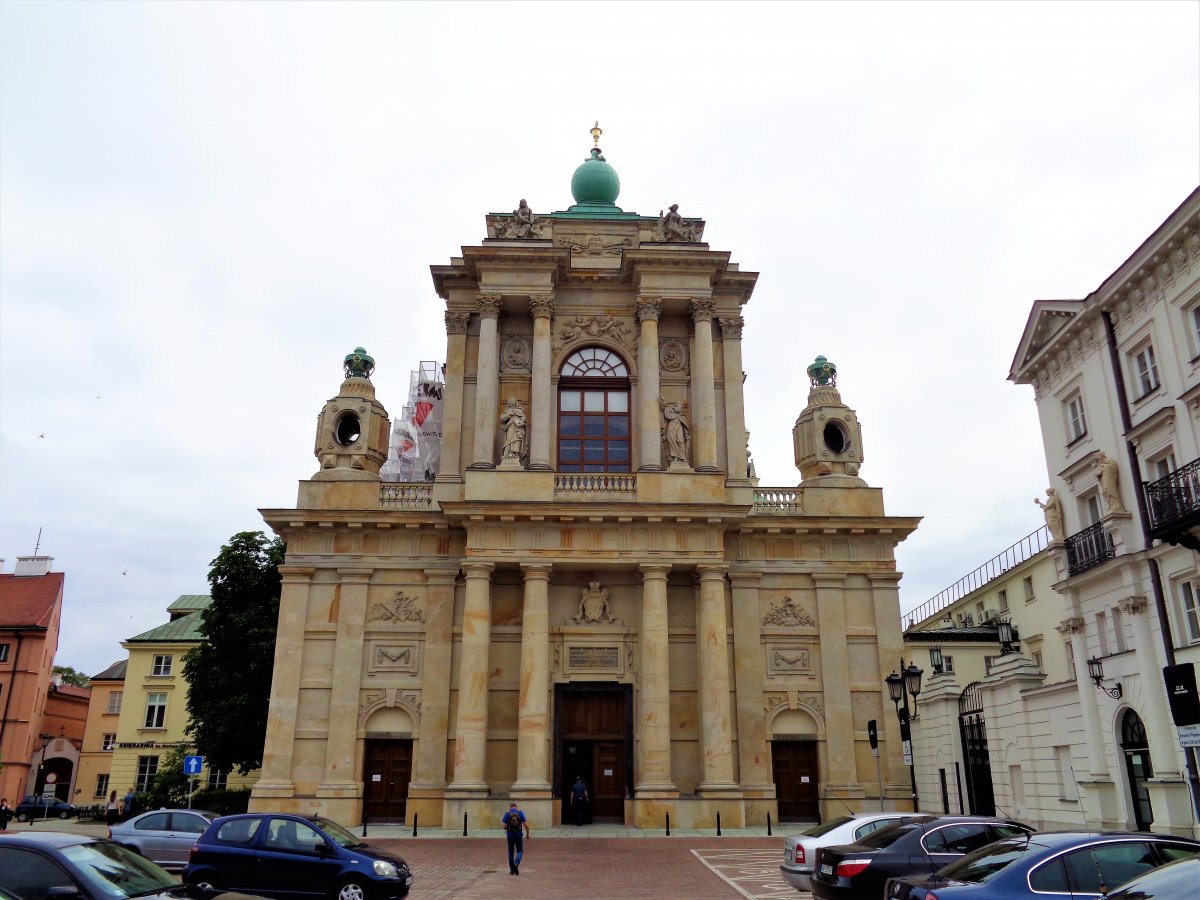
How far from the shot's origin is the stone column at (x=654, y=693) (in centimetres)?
3014

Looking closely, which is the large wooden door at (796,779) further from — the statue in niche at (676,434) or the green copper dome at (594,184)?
the green copper dome at (594,184)

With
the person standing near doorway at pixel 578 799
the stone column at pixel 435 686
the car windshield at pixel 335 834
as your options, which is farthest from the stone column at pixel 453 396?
the car windshield at pixel 335 834

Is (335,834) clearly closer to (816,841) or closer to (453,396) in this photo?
(816,841)

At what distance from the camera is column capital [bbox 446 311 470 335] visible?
37438mm

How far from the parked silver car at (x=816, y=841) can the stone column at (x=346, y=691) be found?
1961cm

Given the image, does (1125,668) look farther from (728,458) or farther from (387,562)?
(387,562)

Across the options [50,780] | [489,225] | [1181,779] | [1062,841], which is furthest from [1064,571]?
[50,780]

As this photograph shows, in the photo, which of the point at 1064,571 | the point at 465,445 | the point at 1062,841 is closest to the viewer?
the point at 1062,841

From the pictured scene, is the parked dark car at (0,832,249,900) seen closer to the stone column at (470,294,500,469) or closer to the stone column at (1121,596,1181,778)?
the stone column at (1121,596,1181,778)

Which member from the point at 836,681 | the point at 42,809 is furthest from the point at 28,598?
the point at 836,681

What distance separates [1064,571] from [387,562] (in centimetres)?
2200

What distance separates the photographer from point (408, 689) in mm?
32625

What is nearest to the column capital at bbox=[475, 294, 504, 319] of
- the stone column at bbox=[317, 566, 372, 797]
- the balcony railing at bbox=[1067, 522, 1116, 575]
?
the stone column at bbox=[317, 566, 372, 797]

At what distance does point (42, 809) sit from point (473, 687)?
128 ft
